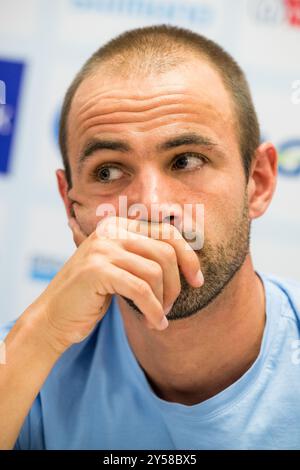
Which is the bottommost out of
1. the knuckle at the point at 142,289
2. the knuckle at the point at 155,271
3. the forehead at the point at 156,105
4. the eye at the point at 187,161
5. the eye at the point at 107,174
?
the knuckle at the point at 142,289

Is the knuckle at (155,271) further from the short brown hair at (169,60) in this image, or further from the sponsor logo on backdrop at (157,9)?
the sponsor logo on backdrop at (157,9)

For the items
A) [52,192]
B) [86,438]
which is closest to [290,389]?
[86,438]

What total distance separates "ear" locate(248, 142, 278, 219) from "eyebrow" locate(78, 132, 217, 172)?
199 millimetres

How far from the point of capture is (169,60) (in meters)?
0.99

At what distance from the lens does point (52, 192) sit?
6.36ft

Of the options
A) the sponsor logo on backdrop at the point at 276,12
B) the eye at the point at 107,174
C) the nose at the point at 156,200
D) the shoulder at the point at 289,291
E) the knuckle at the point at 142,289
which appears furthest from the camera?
the sponsor logo on backdrop at the point at 276,12

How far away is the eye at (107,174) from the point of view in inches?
38.1

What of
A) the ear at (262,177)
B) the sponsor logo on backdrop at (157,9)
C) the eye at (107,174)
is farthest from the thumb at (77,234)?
the sponsor logo on backdrop at (157,9)

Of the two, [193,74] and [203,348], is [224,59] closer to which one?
[193,74]

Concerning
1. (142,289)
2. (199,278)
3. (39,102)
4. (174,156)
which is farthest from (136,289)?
(39,102)

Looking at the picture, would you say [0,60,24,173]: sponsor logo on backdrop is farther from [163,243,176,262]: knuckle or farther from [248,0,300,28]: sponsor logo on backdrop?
[163,243,176,262]: knuckle

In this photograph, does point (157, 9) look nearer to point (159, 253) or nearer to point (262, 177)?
point (262, 177)

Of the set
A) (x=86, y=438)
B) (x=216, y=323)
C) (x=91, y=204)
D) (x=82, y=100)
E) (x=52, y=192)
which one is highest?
(x=82, y=100)

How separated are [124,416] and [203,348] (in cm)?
21
